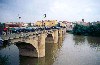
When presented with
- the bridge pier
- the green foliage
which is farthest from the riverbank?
the bridge pier

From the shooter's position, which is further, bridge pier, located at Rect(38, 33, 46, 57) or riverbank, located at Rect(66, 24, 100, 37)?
riverbank, located at Rect(66, 24, 100, 37)

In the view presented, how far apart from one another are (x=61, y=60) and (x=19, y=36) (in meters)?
12.7

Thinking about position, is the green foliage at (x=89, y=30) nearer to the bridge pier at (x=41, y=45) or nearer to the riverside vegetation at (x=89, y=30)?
the riverside vegetation at (x=89, y=30)

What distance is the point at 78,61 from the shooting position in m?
37.3

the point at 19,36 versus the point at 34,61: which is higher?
the point at 19,36

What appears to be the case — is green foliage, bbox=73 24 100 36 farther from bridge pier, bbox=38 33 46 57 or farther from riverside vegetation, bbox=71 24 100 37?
bridge pier, bbox=38 33 46 57

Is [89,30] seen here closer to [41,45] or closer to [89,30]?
[89,30]

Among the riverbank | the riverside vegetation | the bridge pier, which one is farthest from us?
the riverside vegetation

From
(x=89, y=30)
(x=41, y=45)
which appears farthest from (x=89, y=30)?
(x=41, y=45)

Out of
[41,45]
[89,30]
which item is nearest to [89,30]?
[89,30]

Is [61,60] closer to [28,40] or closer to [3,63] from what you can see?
[28,40]

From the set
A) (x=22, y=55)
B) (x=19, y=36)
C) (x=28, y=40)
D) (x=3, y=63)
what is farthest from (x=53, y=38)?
(x=3, y=63)

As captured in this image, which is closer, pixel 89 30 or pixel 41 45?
pixel 41 45

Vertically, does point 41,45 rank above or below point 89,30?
above
